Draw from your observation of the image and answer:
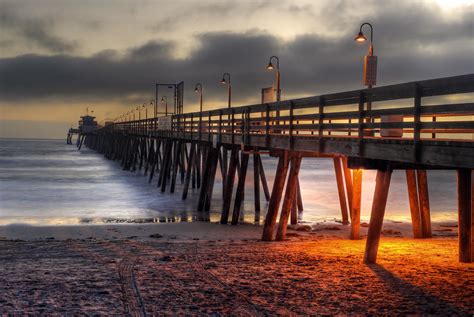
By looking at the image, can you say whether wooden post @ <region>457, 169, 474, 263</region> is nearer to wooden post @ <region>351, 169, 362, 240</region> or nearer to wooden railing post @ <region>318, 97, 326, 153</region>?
wooden railing post @ <region>318, 97, 326, 153</region>

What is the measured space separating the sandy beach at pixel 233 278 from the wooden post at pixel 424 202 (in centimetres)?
53

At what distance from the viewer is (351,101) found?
947 centimetres

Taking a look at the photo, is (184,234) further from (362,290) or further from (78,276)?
(362,290)

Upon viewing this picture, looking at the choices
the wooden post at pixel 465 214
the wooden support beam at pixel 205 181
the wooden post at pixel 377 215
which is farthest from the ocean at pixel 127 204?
the wooden post at pixel 465 214

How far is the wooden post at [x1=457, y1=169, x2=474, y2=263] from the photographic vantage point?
8.91 metres

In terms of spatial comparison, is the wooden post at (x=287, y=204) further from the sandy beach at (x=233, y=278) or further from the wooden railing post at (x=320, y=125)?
the wooden railing post at (x=320, y=125)

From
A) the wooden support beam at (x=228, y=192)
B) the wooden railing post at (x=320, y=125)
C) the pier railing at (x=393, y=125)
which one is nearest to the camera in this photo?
the pier railing at (x=393, y=125)

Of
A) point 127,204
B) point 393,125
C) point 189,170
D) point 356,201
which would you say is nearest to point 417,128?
point 393,125

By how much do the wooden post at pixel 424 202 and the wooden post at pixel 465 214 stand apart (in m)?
3.24

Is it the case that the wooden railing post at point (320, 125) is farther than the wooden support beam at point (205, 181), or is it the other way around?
the wooden support beam at point (205, 181)

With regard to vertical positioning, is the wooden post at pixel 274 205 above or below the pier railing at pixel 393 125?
below

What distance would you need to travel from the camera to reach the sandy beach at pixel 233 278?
668 cm

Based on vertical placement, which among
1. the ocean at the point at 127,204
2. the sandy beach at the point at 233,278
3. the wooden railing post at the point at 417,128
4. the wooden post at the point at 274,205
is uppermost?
the wooden railing post at the point at 417,128

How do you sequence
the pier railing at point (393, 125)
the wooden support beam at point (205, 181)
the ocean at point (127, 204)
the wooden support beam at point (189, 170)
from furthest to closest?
the wooden support beam at point (189, 170)
the wooden support beam at point (205, 181)
the ocean at point (127, 204)
the pier railing at point (393, 125)
